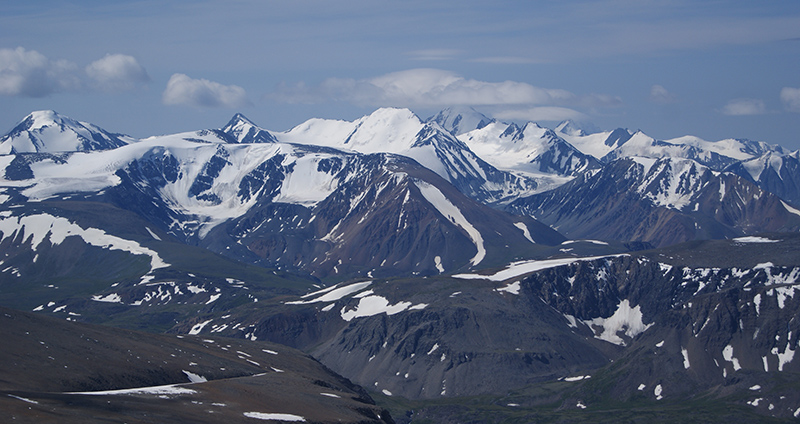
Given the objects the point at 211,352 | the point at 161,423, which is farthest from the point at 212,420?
the point at 211,352

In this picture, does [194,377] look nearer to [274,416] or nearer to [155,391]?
[155,391]

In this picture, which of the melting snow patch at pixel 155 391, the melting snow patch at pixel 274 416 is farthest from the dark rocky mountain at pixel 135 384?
the melting snow patch at pixel 274 416

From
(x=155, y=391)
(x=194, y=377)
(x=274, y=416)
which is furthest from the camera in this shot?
(x=194, y=377)

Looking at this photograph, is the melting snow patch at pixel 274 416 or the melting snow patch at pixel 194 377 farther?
the melting snow patch at pixel 194 377

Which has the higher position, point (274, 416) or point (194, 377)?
point (274, 416)

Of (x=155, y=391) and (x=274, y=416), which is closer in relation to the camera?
(x=274, y=416)

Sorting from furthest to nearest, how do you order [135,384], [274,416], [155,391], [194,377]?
[194,377], [135,384], [155,391], [274,416]

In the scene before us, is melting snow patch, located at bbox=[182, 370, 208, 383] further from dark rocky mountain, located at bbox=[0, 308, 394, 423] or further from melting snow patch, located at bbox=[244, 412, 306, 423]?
melting snow patch, located at bbox=[244, 412, 306, 423]

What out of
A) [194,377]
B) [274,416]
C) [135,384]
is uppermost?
[135,384]

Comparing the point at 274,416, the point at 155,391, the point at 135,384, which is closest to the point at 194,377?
the point at 135,384

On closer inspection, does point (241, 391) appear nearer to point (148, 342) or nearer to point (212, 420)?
point (212, 420)

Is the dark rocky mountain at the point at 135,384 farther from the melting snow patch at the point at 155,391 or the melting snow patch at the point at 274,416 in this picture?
the melting snow patch at the point at 274,416
